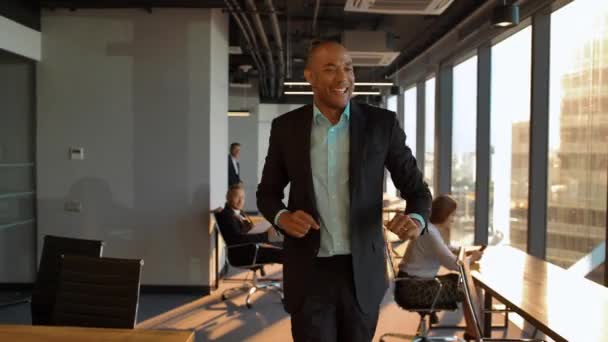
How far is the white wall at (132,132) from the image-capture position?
602 centimetres

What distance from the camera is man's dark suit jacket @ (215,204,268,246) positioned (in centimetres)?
560

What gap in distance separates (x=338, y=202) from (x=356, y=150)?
162mm

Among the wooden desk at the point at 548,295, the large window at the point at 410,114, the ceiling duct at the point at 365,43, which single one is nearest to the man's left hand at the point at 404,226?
the wooden desk at the point at 548,295

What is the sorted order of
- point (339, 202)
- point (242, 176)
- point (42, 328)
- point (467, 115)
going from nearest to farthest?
point (339, 202)
point (42, 328)
point (467, 115)
point (242, 176)

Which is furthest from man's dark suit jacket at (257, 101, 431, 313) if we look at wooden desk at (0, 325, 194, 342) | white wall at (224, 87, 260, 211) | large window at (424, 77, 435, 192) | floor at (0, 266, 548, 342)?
A: white wall at (224, 87, 260, 211)

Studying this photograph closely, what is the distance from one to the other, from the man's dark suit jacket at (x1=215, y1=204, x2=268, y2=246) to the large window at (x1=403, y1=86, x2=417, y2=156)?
7.69m

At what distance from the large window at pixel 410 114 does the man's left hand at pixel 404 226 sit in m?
11.3

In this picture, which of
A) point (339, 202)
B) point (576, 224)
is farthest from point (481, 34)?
point (339, 202)

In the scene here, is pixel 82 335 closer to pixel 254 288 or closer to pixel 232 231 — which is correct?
pixel 232 231

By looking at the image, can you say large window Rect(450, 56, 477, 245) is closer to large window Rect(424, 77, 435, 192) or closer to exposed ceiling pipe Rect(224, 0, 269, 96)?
large window Rect(424, 77, 435, 192)

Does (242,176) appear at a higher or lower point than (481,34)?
lower

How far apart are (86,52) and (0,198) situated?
1725 mm

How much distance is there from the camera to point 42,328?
1.91 meters

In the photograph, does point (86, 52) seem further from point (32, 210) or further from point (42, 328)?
point (42, 328)
